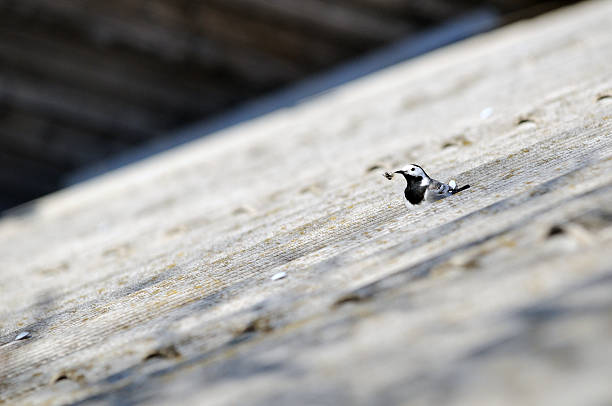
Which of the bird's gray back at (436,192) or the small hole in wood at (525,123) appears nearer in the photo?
the bird's gray back at (436,192)

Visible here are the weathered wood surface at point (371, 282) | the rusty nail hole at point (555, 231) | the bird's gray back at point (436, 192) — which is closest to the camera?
the weathered wood surface at point (371, 282)

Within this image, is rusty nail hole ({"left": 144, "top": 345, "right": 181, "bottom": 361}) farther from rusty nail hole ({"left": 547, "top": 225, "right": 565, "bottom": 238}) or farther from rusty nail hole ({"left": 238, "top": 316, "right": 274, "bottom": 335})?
rusty nail hole ({"left": 547, "top": 225, "right": 565, "bottom": 238})

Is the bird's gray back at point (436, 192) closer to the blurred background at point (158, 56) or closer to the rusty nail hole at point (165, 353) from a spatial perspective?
the rusty nail hole at point (165, 353)

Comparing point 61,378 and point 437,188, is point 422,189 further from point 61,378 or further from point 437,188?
point 61,378

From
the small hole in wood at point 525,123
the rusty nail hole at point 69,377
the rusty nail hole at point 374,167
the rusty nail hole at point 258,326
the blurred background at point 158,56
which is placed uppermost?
the blurred background at point 158,56

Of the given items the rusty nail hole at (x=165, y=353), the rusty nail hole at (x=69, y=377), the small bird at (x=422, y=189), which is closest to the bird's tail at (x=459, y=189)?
the small bird at (x=422, y=189)

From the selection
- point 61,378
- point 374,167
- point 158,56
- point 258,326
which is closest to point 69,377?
point 61,378

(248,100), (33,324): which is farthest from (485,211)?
(248,100)
